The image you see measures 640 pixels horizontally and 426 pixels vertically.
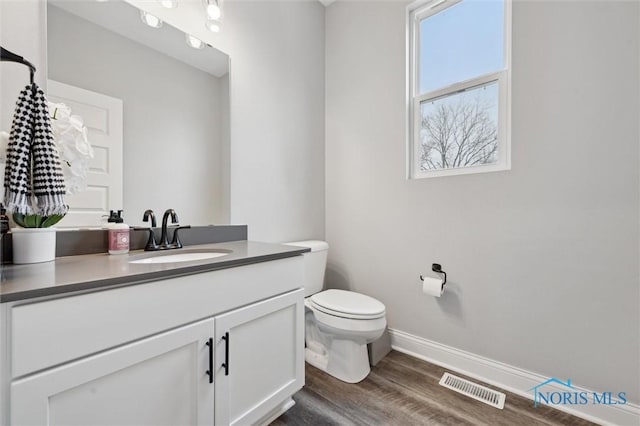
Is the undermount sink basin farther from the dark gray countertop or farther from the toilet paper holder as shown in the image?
the toilet paper holder

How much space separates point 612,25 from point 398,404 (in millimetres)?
2078

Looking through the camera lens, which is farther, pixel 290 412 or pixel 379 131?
pixel 379 131

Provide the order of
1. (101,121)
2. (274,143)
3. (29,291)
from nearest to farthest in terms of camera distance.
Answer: (29,291), (101,121), (274,143)

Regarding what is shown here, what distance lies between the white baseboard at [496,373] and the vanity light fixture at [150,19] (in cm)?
235

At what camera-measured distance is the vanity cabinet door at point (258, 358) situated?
3.24 ft

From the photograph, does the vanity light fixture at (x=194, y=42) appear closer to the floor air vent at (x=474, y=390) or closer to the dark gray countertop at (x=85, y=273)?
the dark gray countertop at (x=85, y=273)

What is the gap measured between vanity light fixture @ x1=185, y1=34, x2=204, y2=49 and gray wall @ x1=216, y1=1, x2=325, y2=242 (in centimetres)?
12

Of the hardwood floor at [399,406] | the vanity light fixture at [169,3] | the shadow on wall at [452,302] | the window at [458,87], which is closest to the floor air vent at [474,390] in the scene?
the hardwood floor at [399,406]

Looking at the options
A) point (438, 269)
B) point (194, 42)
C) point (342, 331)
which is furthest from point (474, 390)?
point (194, 42)

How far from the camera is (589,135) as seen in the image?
1291 millimetres

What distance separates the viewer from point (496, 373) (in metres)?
1.54

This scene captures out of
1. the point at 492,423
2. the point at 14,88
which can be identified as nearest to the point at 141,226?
the point at 14,88

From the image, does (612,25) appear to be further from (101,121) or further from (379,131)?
(101,121)

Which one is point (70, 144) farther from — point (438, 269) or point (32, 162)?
point (438, 269)
